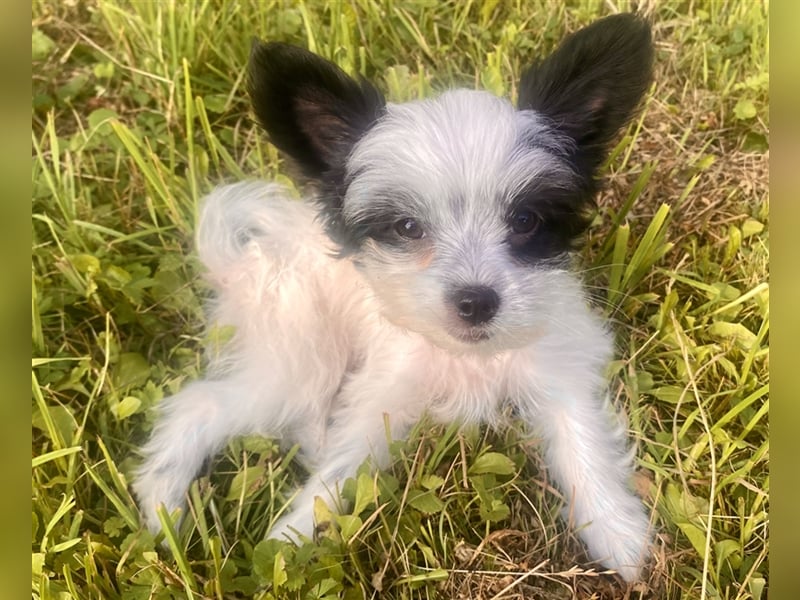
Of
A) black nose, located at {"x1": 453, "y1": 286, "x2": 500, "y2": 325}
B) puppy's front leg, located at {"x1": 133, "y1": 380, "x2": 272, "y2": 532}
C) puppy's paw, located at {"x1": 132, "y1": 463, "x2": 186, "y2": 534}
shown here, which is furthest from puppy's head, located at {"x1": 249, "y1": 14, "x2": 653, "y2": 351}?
puppy's paw, located at {"x1": 132, "y1": 463, "x2": 186, "y2": 534}

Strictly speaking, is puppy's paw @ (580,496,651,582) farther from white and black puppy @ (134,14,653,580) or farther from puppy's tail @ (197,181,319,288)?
puppy's tail @ (197,181,319,288)

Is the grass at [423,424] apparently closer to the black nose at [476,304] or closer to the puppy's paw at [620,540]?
the puppy's paw at [620,540]

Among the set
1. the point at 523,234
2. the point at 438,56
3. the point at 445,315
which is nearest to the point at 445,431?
the point at 445,315

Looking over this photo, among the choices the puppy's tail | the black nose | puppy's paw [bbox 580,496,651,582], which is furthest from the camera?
the puppy's tail

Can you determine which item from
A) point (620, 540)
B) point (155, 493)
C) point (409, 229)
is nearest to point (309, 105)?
point (409, 229)

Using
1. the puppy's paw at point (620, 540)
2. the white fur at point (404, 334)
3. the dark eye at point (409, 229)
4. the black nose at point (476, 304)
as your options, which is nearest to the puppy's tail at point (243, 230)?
the white fur at point (404, 334)

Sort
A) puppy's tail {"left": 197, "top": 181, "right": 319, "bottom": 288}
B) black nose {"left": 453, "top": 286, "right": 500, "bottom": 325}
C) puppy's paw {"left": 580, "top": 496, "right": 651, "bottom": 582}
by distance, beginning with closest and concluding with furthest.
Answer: black nose {"left": 453, "top": 286, "right": 500, "bottom": 325}, puppy's paw {"left": 580, "top": 496, "right": 651, "bottom": 582}, puppy's tail {"left": 197, "top": 181, "right": 319, "bottom": 288}

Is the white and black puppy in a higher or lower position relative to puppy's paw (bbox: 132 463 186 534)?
higher

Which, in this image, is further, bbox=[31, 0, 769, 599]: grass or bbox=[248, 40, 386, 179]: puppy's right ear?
bbox=[31, 0, 769, 599]: grass
